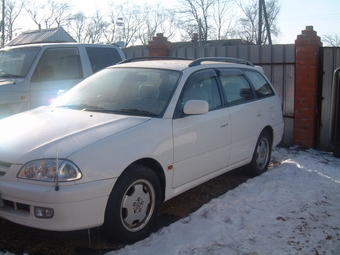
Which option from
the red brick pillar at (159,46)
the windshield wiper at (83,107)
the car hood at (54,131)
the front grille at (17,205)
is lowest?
the front grille at (17,205)

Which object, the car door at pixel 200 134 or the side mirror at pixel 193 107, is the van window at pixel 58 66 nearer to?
the car door at pixel 200 134

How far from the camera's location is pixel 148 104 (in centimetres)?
455

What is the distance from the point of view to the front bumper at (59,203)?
134 inches

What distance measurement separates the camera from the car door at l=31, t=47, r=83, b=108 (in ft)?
23.6

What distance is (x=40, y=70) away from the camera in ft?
24.0

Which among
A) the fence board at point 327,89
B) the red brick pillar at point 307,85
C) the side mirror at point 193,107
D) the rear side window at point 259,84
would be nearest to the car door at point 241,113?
the rear side window at point 259,84

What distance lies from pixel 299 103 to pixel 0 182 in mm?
6159

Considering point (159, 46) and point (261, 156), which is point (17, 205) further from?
point (159, 46)

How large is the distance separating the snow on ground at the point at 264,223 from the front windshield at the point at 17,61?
424 cm

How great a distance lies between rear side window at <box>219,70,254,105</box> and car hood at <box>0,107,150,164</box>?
170cm

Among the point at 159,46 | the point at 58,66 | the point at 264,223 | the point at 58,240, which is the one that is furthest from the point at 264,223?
the point at 159,46

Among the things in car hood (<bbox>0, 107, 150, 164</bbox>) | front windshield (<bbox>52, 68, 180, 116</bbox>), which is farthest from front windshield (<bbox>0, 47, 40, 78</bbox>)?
car hood (<bbox>0, 107, 150, 164</bbox>)

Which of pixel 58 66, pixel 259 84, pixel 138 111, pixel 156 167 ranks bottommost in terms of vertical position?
pixel 156 167

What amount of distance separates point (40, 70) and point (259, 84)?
3709 millimetres
